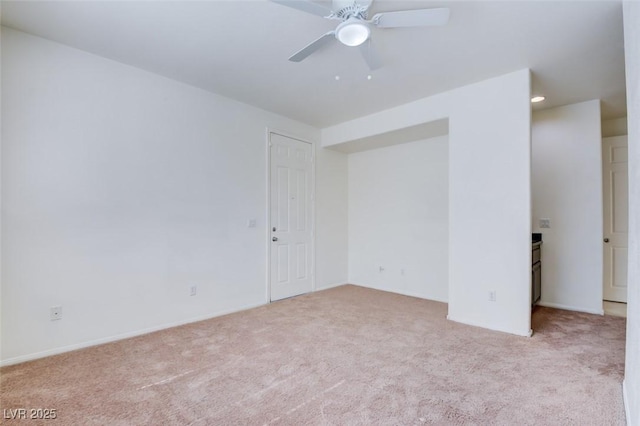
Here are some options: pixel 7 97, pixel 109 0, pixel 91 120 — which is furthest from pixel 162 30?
pixel 7 97

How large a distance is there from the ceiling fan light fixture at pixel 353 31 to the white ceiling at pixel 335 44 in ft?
0.97

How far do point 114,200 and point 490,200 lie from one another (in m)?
3.80

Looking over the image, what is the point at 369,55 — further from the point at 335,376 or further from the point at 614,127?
the point at 614,127

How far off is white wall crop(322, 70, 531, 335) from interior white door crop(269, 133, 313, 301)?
201 cm

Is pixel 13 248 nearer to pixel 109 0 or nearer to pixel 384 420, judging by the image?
pixel 109 0

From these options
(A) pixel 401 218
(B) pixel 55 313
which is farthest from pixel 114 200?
(A) pixel 401 218

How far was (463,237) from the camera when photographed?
11.0ft

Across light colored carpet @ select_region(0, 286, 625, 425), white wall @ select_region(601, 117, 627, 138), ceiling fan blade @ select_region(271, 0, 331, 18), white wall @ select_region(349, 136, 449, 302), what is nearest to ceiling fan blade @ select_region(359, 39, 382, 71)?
ceiling fan blade @ select_region(271, 0, 331, 18)

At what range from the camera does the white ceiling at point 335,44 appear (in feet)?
6.98

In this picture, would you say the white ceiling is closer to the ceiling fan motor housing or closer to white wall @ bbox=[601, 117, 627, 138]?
the ceiling fan motor housing

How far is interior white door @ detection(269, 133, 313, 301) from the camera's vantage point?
14.0 feet

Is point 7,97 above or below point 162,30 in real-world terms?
below

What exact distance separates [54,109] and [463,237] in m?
4.14

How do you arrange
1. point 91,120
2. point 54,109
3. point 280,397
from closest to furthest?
point 280,397 → point 54,109 → point 91,120
